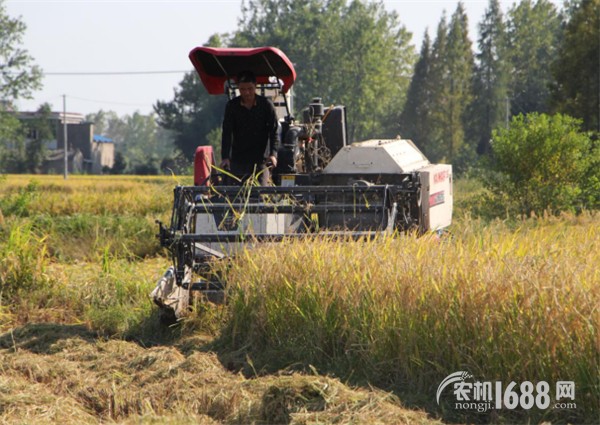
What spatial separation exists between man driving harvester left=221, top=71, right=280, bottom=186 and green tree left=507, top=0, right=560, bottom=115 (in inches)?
2298

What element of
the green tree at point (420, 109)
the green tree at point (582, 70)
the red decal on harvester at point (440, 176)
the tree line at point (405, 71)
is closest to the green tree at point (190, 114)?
the tree line at point (405, 71)

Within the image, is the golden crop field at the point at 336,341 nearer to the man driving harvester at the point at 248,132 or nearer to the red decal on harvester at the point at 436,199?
the red decal on harvester at the point at 436,199

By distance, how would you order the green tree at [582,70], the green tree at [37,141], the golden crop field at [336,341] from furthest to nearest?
1. the green tree at [37,141]
2. the green tree at [582,70]
3. the golden crop field at [336,341]

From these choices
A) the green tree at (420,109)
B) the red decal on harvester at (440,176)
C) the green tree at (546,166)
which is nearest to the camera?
the red decal on harvester at (440,176)

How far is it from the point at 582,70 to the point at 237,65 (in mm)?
17456

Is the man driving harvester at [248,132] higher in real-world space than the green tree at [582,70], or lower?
lower

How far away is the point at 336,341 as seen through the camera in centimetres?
666

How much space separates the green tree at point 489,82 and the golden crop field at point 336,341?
5761 centimetres

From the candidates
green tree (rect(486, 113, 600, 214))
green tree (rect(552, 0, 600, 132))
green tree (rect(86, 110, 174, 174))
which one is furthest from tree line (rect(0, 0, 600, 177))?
green tree (rect(86, 110, 174, 174))

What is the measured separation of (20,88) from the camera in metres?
56.1

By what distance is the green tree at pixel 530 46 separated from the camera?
2633 inches

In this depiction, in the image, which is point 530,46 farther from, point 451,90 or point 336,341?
point 336,341

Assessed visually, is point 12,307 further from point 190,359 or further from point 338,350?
point 338,350

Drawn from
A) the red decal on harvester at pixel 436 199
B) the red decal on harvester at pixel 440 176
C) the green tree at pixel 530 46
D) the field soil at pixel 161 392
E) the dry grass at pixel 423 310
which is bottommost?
the field soil at pixel 161 392
